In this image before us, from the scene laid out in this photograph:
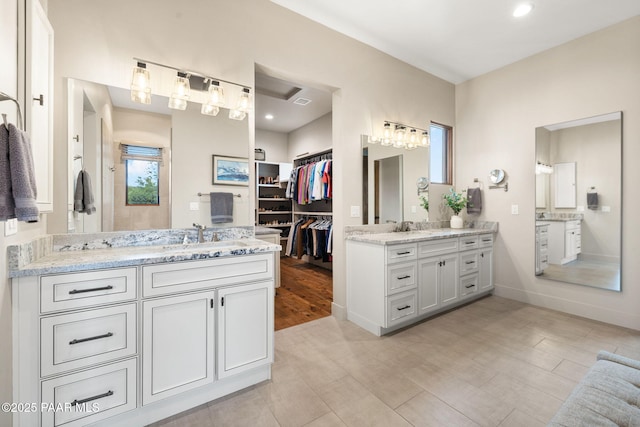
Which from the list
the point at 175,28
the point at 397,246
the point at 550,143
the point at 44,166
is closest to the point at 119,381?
the point at 44,166

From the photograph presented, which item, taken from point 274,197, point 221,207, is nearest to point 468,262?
point 221,207

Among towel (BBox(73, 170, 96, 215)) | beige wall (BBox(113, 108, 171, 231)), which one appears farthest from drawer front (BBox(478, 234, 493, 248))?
towel (BBox(73, 170, 96, 215))

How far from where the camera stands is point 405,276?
8.86 ft

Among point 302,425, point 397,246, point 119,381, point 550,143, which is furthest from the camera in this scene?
point 550,143

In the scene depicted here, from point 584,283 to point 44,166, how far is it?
15.6 feet

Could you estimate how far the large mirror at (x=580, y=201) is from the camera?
2.85 m

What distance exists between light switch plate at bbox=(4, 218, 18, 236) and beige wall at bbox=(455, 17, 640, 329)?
14.9 ft

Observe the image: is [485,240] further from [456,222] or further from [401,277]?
[401,277]

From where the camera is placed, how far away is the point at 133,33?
6.43 ft

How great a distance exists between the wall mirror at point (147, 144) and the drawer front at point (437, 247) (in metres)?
1.74

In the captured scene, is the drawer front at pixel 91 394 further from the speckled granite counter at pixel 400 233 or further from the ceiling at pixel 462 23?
the ceiling at pixel 462 23

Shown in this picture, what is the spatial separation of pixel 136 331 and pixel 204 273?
1.44ft

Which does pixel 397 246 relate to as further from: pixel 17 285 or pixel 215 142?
pixel 17 285

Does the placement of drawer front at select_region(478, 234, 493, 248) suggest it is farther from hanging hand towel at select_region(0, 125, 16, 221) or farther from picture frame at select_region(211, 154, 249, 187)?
hanging hand towel at select_region(0, 125, 16, 221)
